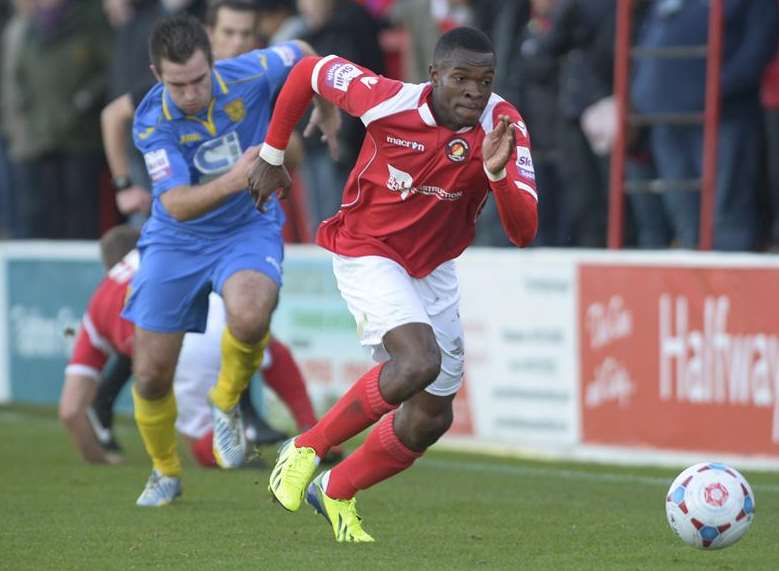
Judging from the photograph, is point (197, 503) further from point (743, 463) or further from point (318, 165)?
point (318, 165)

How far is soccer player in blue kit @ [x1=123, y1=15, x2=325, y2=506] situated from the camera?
823 centimetres

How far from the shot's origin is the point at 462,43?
6988 millimetres

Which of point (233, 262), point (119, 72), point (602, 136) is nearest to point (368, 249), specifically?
point (233, 262)

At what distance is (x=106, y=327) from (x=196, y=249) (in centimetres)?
252

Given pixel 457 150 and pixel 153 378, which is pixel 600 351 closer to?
pixel 153 378

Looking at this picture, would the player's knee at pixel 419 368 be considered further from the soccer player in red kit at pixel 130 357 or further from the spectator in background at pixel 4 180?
the spectator in background at pixel 4 180

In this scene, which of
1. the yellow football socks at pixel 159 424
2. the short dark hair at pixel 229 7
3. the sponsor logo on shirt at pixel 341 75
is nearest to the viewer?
the sponsor logo on shirt at pixel 341 75

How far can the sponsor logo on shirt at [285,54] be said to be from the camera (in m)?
8.86

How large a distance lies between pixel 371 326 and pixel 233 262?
4.97 ft

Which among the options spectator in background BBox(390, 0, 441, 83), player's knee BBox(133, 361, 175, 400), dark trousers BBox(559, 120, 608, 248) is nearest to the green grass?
player's knee BBox(133, 361, 175, 400)

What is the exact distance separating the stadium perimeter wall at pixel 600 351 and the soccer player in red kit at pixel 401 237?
3.56 m

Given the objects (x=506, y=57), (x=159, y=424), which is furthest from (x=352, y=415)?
(x=506, y=57)

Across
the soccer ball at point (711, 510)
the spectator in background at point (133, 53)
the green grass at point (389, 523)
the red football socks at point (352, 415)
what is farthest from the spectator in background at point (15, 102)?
the soccer ball at point (711, 510)

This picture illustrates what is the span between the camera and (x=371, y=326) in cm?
709
